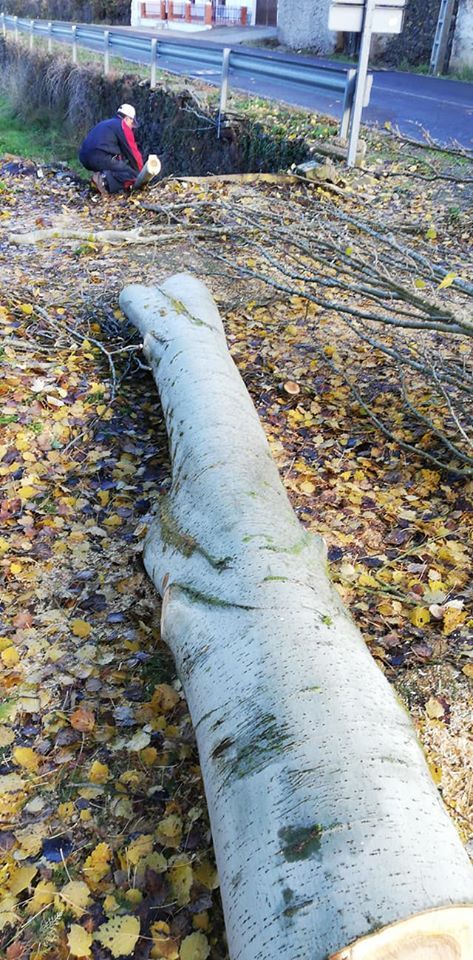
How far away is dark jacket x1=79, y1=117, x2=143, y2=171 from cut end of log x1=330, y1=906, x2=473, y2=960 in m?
10.0

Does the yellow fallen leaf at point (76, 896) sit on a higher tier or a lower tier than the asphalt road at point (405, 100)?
lower

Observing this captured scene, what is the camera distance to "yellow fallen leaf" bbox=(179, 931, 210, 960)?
1927 millimetres

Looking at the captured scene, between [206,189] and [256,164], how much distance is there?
169cm

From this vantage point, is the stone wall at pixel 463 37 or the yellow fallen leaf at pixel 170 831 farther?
the stone wall at pixel 463 37

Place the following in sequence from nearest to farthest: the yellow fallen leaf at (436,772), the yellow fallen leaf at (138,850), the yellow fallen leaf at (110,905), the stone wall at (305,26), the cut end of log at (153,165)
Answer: the yellow fallen leaf at (110,905) → the yellow fallen leaf at (138,850) → the yellow fallen leaf at (436,772) → the cut end of log at (153,165) → the stone wall at (305,26)

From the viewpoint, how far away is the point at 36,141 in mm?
15805

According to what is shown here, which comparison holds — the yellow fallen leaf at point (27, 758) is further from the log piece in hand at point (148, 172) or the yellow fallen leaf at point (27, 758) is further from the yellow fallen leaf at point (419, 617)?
the log piece in hand at point (148, 172)

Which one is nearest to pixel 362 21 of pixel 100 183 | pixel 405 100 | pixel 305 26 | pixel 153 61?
pixel 100 183

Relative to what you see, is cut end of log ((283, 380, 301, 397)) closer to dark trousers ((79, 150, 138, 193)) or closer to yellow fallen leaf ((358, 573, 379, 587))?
yellow fallen leaf ((358, 573, 379, 587))

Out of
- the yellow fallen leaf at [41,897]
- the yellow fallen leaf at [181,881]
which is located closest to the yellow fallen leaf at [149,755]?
the yellow fallen leaf at [181,881]

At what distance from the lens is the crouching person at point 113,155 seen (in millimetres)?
9648

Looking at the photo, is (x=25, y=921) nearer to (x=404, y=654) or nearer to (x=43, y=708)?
(x=43, y=708)

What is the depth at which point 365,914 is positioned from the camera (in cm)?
140

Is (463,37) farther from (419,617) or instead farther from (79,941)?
(79,941)
